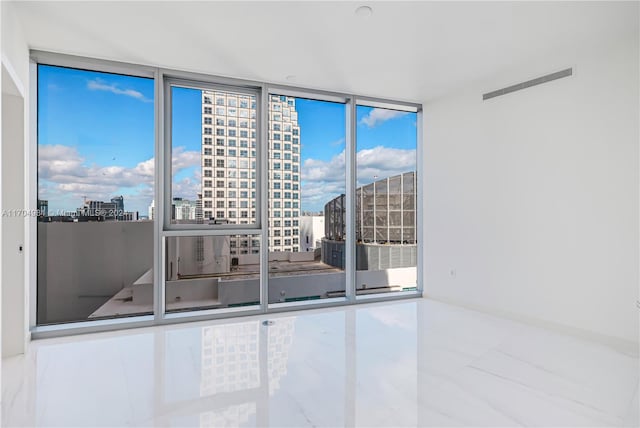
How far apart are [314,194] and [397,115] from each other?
5.45 feet

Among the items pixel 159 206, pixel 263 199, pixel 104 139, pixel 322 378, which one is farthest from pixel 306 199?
pixel 322 378

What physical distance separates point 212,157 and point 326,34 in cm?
184

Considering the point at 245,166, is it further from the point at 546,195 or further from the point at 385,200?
the point at 546,195

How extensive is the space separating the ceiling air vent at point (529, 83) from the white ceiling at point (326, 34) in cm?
21

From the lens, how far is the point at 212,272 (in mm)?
4168

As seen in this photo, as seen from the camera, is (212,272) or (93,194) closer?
(93,194)

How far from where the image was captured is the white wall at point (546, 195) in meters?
3.10

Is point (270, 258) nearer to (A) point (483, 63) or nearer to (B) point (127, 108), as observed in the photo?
(B) point (127, 108)

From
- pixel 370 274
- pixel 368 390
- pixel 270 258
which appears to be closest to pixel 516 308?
pixel 370 274

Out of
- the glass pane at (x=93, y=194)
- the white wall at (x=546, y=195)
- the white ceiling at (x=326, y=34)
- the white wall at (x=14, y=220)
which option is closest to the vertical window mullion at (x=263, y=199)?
the white ceiling at (x=326, y=34)

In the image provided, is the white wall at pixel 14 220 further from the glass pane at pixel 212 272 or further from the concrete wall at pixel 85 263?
the glass pane at pixel 212 272

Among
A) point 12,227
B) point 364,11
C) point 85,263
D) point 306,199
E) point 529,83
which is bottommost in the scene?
point 85,263

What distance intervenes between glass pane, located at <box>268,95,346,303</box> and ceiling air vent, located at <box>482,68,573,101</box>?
1729 mm

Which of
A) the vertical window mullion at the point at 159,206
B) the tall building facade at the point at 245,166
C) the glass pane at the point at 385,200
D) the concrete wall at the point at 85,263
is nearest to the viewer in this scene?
the concrete wall at the point at 85,263
